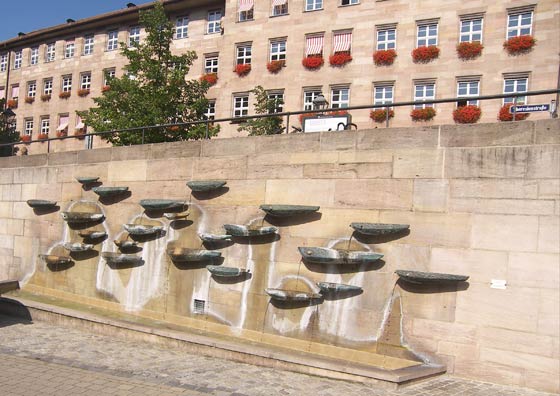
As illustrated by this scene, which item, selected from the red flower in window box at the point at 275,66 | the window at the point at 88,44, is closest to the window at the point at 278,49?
the red flower in window box at the point at 275,66

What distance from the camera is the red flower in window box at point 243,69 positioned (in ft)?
93.5

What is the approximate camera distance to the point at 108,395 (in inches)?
269

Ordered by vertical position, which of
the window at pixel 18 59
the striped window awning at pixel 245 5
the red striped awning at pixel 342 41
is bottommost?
the red striped awning at pixel 342 41

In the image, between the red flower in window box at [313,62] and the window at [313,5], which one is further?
the window at [313,5]

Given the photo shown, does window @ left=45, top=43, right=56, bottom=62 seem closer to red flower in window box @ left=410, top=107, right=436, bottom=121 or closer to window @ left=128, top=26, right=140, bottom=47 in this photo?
window @ left=128, top=26, right=140, bottom=47

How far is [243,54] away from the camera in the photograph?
95.7ft

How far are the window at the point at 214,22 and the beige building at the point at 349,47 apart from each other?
0.06 m

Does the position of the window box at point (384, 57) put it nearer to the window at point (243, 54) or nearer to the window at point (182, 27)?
the window at point (243, 54)

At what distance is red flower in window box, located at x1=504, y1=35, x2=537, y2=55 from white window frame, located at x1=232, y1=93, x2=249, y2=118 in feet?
46.2

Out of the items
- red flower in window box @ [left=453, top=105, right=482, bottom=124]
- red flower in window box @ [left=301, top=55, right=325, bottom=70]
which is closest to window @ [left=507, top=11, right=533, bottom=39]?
red flower in window box @ [left=453, top=105, right=482, bottom=124]

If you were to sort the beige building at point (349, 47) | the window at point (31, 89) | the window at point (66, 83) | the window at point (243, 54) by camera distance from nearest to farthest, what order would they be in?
the beige building at point (349, 47) < the window at point (243, 54) < the window at point (66, 83) < the window at point (31, 89)

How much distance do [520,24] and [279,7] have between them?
42.3 ft

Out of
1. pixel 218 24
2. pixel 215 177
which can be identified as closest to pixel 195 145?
pixel 215 177

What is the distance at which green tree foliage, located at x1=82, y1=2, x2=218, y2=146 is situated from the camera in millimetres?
17750
